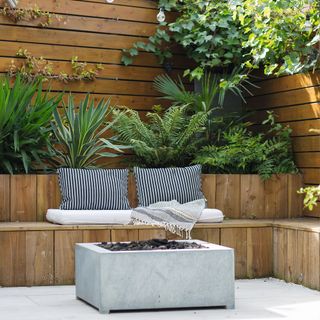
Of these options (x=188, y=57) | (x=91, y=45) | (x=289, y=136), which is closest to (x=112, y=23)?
(x=91, y=45)

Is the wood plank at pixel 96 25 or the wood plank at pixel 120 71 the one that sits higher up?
the wood plank at pixel 96 25

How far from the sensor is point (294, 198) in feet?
23.4

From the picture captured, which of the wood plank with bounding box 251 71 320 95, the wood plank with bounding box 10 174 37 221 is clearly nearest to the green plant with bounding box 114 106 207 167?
the wood plank with bounding box 251 71 320 95

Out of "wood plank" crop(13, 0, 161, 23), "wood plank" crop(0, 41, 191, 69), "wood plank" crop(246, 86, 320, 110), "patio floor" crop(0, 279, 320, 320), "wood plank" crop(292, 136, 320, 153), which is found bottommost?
"patio floor" crop(0, 279, 320, 320)

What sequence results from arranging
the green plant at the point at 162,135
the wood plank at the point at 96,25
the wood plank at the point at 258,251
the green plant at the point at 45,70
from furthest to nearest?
the wood plank at the point at 96,25 < the green plant at the point at 45,70 < the green plant at the point at 162,135 < the wood plank at the point at 258,251

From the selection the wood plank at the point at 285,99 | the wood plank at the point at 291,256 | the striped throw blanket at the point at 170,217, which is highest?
the wood plank at the point at 285,99

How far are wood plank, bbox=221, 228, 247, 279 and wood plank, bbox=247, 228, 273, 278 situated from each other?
35mm

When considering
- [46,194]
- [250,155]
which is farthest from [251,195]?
[46,194]

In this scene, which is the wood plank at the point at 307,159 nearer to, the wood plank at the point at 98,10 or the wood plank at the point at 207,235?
the wood plank at the point at 207,235

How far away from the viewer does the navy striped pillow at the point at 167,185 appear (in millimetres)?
6727

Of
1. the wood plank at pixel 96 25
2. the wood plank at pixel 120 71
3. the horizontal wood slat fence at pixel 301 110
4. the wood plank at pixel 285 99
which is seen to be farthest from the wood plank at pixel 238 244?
the wood plank at pixel 96 25

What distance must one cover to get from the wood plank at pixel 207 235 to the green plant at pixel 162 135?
0.89m

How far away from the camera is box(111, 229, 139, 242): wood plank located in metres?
6.20

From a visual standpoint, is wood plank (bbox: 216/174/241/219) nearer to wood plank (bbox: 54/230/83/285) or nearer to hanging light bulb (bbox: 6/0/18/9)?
wood plank (bbox: 54/230/83/285)
